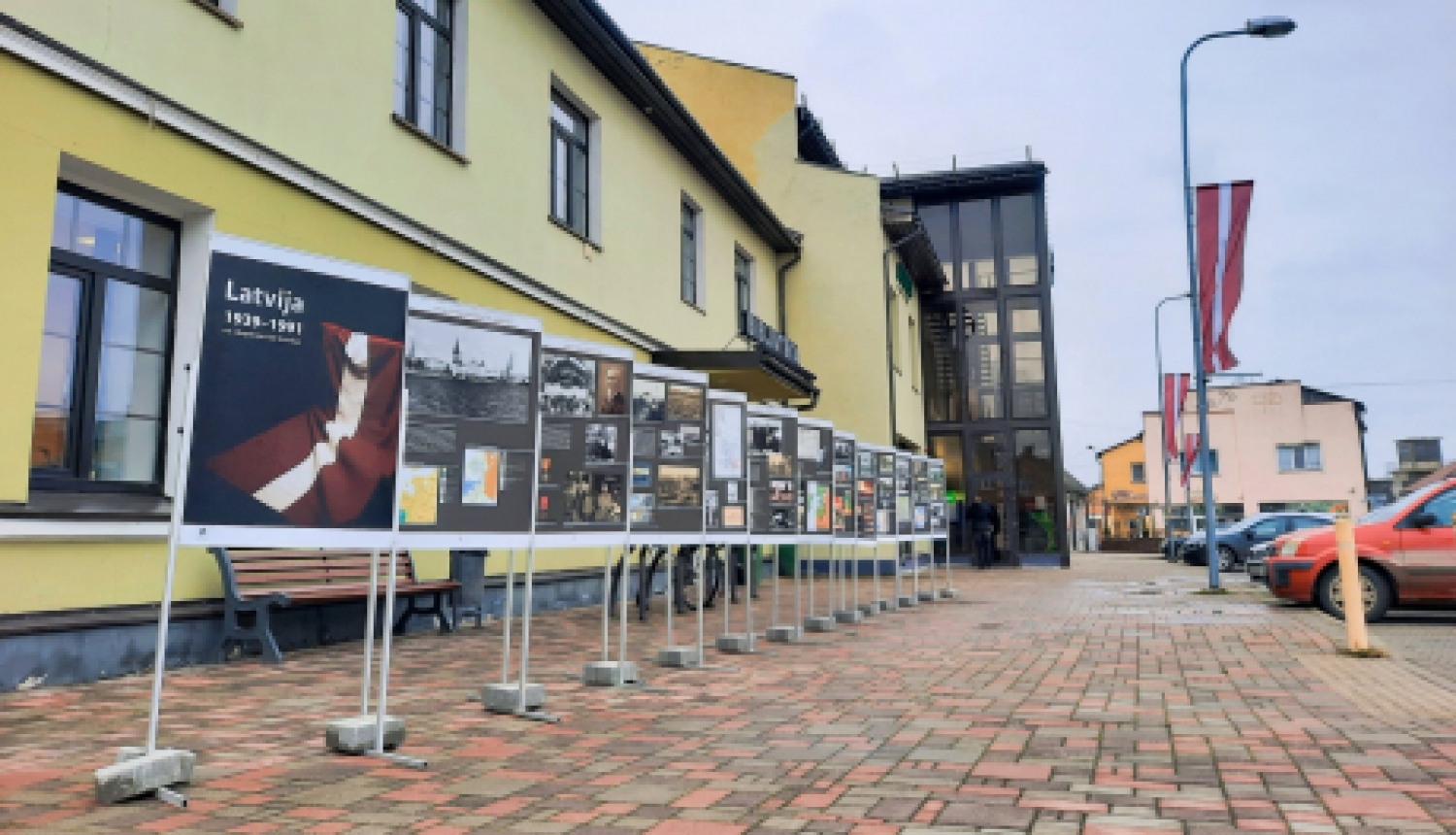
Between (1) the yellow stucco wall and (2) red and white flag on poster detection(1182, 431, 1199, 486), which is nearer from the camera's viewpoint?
(1) the yellow stucco wall

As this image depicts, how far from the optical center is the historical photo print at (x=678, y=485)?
712cm

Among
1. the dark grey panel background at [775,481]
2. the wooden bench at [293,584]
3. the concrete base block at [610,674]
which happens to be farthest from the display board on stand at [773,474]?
the wooden bench at [293,584]

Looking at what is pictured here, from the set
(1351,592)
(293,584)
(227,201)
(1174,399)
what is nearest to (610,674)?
(293,584)

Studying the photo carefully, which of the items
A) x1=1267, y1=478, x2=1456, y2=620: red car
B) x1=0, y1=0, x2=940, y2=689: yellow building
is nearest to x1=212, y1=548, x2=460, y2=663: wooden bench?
x1=0, y1=0, x2=940, y2=689: yellow building

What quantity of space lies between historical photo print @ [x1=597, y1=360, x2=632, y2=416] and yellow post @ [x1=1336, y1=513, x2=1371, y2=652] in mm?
6171

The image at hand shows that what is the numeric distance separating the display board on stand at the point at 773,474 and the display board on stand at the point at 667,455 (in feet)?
4.44

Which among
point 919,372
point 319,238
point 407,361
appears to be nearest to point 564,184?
point 319,238

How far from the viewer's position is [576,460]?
5957 mm

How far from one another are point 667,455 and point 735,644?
208cm

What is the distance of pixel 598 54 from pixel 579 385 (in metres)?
8.62

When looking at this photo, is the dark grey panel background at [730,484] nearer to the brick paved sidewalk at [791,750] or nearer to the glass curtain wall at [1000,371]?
the brick paved sidewalk at [791,750]

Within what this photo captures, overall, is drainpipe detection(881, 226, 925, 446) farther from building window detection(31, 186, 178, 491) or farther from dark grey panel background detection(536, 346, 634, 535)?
building window detection(31, 186, 178, 491)

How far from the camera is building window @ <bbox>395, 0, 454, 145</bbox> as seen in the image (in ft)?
31.1

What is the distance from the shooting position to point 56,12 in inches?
230
